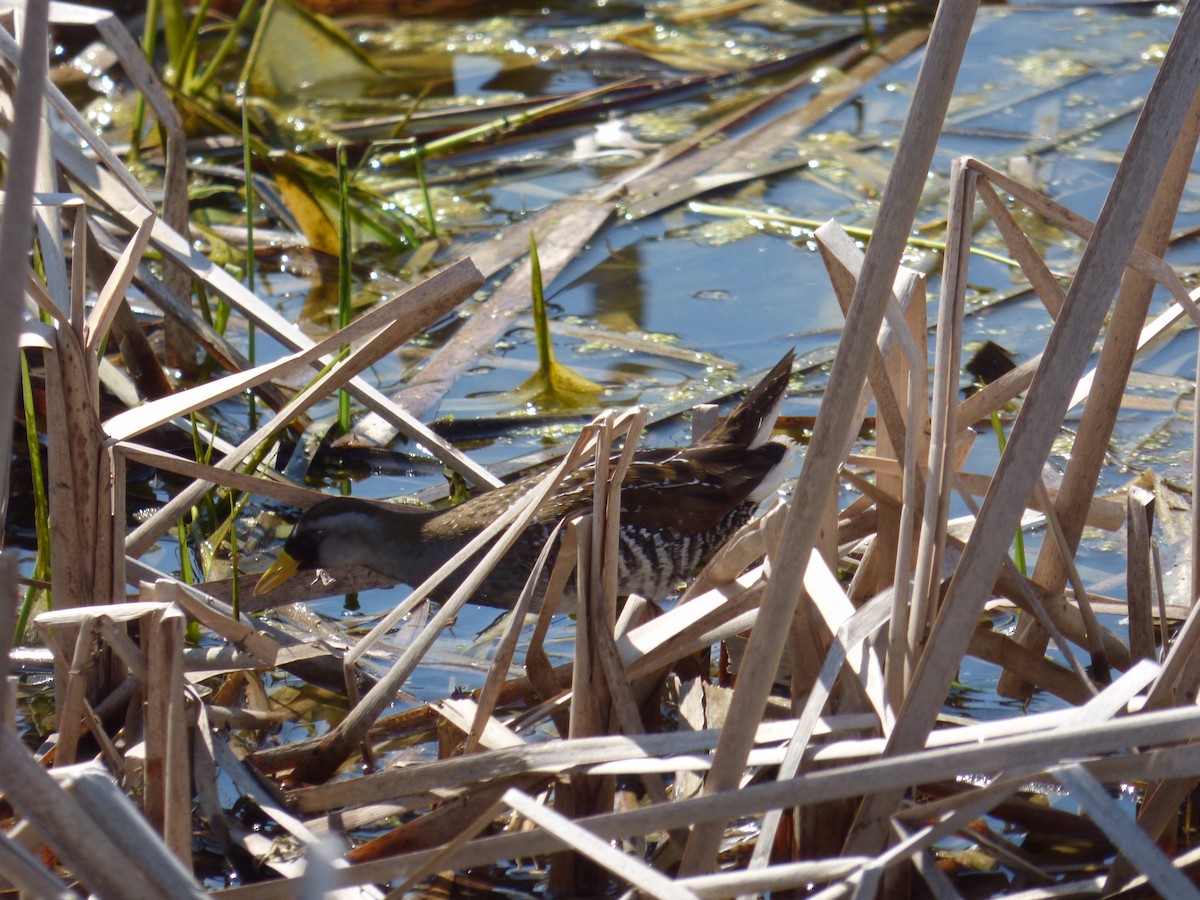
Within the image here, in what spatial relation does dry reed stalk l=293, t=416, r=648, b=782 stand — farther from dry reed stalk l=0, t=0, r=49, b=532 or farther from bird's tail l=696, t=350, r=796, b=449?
bird's tail l=696, t=350, r=796, b=449

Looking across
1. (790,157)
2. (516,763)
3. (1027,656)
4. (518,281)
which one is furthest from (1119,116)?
(516,763)

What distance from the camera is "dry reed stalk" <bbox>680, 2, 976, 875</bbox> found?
141cm

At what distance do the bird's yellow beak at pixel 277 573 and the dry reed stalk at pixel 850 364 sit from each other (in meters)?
1.50

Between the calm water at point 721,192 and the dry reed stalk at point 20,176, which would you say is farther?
the calm water at point 721,192

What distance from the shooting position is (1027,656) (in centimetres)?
224

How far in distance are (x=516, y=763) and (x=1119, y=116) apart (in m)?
4.44

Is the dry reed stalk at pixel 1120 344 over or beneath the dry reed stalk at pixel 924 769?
over

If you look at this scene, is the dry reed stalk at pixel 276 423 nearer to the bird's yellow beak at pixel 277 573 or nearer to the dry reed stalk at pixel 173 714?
the bird's yellow beak at pixel 277 573

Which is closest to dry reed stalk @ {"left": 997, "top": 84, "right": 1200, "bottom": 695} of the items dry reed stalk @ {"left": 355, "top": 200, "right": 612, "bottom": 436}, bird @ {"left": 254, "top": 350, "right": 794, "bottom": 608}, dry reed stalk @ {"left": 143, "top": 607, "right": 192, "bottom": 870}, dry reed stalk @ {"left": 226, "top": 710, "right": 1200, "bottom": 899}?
dry reed stalk @ {"left": 226, "top": 710, "right": 1200, "bottom": 899}

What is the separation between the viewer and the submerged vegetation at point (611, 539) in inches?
61.6

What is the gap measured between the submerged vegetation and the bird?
0.11m

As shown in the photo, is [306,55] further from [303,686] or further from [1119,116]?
[303,686]

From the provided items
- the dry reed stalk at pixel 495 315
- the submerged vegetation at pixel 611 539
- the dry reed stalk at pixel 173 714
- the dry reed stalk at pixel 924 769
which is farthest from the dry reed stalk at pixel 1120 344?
the dry reed stalk at pixel 495 315

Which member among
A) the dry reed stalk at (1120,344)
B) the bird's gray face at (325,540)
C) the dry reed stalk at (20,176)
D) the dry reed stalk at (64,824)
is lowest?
the bird's gray face at (325,540)
